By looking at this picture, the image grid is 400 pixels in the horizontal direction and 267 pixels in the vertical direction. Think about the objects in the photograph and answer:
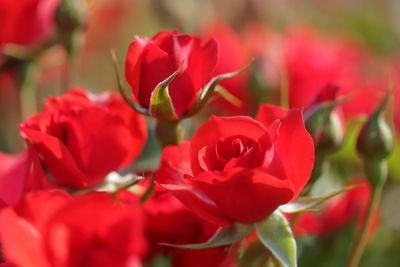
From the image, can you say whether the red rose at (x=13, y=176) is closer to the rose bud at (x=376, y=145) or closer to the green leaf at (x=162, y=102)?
the green leaf at (x=162, y=102)

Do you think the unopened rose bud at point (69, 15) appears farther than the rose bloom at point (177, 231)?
Yes

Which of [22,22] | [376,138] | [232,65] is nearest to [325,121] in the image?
[376,138]

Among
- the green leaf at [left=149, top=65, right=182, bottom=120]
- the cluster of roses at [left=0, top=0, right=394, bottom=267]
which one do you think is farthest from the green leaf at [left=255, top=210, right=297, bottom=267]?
the green leaf at [left=149, top=65, right=182, bottom=120]

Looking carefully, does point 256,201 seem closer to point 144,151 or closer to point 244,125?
point 244,125

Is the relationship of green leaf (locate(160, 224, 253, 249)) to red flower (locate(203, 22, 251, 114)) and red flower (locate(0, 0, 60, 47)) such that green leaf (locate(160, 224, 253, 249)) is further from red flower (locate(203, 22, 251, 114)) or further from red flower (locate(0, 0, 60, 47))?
red flower (locate(203, 22, 251, 114))

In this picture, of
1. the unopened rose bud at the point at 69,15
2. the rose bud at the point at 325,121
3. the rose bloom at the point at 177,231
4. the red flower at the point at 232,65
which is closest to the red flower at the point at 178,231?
the rose bloom at the point at 177,231

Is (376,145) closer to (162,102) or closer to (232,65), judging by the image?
(162,102)

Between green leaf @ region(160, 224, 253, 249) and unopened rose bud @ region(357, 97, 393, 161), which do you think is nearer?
green leaf @ region(160, 224, 253, 249)

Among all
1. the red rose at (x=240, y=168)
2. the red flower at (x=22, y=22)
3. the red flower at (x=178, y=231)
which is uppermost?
the red rose at (x=240, y=168)
